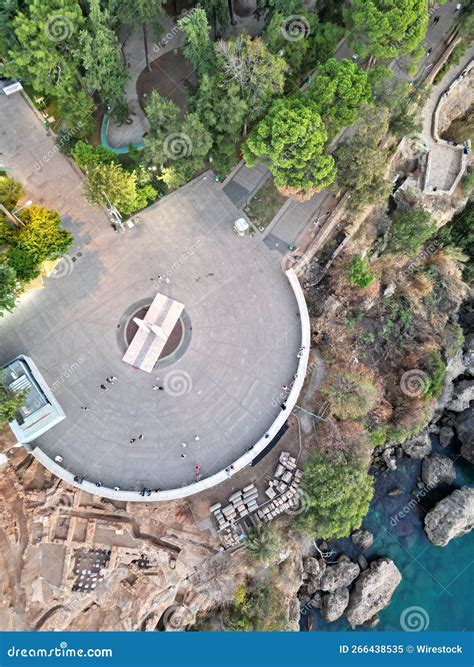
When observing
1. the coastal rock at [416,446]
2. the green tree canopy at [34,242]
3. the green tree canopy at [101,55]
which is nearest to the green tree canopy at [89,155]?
the green tree canopy at [101,55]

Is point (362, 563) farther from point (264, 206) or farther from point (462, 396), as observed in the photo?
point (264, 206)

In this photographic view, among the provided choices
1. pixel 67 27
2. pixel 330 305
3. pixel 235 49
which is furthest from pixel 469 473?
pixel 67 27

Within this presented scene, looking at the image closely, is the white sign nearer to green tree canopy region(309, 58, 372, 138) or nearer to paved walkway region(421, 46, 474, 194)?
green tree canopy region(309, 58, 372, 138)

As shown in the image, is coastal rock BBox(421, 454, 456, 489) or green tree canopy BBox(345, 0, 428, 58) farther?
coastal rock BBox(421, 454, 456, 489)

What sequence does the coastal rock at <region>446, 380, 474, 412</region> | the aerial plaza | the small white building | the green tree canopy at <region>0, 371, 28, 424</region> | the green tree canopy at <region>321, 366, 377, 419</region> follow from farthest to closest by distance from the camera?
the coastal rock at <region>446, 380, 474, 412</region>
the green tree canopy at <region>321, 366, 377, 419</region>
the aerial plaza
the small white building
the green tree canopy at <region>0, 371, 28, 424</region>

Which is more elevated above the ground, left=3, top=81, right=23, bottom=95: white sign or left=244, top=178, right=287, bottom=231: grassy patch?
left=3, top=81, right=23, bottom=95: white sign

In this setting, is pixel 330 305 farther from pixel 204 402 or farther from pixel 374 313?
pixel 204 402

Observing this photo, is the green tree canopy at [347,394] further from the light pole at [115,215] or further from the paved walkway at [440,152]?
the light pole at [115,215]

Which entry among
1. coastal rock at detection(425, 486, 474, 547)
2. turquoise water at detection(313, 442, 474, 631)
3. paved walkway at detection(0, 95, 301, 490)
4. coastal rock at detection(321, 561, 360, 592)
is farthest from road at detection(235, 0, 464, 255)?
coastal rock at detection(321, 561, 360, 592)
